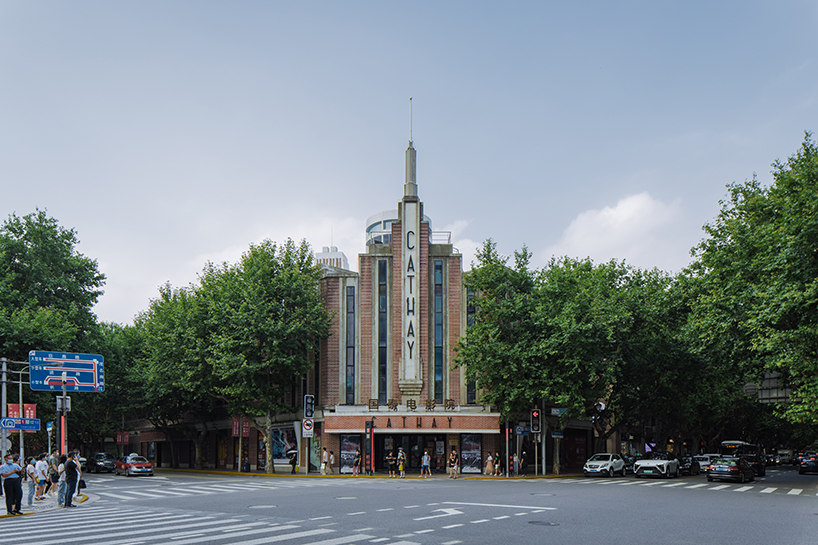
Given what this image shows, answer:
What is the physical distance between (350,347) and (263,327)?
265 inches

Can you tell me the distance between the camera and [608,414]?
47.3 metres

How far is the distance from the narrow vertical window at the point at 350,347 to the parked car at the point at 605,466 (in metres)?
15.2

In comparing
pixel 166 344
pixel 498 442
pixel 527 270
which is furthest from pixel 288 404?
pixel 527 270

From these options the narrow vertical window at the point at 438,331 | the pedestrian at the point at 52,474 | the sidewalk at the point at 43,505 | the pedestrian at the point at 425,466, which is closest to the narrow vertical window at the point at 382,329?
the narrow vertical window at the point at 438,331

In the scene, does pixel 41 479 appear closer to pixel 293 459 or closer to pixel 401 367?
pixel 293 459

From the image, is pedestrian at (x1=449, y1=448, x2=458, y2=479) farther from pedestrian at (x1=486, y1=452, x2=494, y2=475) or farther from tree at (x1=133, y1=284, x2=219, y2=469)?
tree at (x1=133, y1=284, x2=219, y2=469)

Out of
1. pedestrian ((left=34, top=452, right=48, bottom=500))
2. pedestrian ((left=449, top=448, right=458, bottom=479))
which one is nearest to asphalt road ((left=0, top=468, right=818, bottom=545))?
pedestrian ((left=34, top=452, right=48, bottom=500))

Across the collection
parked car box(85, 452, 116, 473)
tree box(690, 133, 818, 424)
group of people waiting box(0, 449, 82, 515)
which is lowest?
parked car box(85, 452, 116, 473)

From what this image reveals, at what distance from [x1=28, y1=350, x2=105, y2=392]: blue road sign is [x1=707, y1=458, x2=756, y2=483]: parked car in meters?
29.9

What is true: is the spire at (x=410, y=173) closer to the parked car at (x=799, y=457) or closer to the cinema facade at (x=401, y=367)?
the cinema facade at (x=401, y=367)

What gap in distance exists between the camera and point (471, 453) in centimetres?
4328

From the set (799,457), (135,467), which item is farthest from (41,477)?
(799,457)

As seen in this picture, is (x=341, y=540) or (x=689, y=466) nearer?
(x=341, y=540)

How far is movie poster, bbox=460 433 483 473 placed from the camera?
43062 mm
